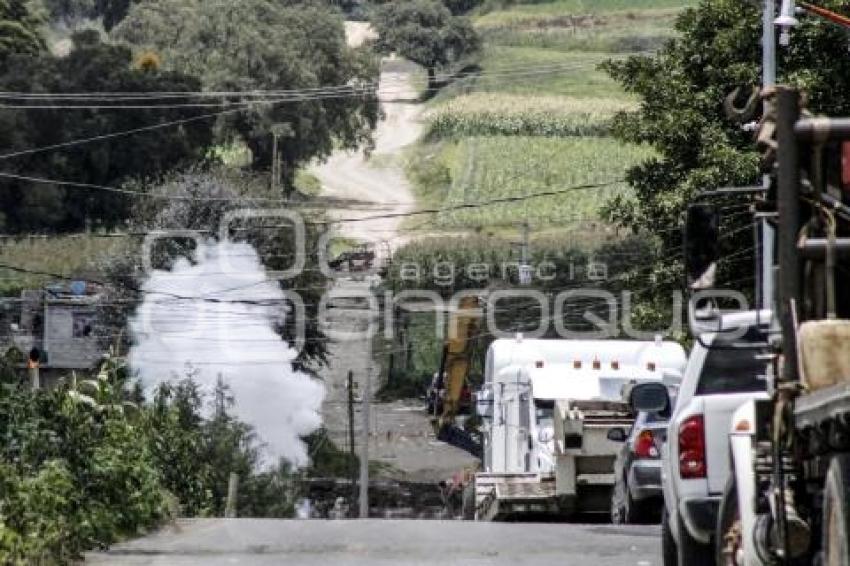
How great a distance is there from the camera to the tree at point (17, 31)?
3260 inches

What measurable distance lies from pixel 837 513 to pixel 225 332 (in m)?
43.2

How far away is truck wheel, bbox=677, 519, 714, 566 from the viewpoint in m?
11.8

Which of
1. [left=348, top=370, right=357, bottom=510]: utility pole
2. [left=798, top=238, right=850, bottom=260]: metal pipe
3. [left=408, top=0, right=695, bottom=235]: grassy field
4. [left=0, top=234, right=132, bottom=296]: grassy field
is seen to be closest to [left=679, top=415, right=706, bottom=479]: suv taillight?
[left=798, top=238, right=850, bottom=260]: metal pipe

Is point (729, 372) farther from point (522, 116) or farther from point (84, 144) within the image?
point (522, 116)

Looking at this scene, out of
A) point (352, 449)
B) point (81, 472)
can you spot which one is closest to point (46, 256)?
point (352, 449)

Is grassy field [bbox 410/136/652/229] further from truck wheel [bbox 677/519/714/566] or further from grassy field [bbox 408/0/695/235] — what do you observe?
truck wheel [bbox 677/519/714/566]

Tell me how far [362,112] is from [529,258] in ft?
94.1

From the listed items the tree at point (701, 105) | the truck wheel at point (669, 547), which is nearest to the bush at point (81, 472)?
the truck wheel at point (669, 547)

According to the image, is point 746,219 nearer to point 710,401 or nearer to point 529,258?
point 710,401

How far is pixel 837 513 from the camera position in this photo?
745 centimetres

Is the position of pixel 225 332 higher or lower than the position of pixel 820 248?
higher

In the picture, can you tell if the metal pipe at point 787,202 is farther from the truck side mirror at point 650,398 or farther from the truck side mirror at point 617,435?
the truck side mirror at point 617,435

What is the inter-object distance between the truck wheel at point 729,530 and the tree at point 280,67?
65919 mm

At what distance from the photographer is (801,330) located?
833cm
